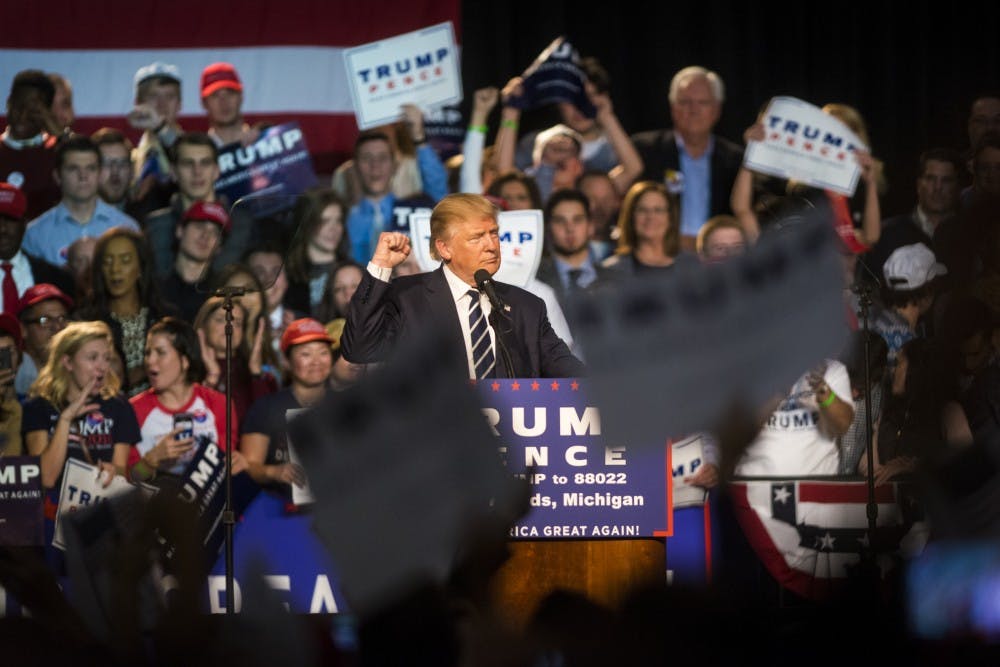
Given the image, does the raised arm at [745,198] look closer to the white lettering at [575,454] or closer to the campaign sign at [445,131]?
the campaign sign at [445,131]

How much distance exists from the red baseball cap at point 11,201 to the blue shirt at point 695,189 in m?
3.14

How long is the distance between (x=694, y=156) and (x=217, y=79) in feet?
7.91

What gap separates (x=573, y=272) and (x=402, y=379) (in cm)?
A: 477

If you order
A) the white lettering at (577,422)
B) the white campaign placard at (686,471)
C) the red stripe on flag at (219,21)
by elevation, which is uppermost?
the red stripe on flag at (219,21)

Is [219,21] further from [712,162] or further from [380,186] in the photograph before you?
[712,162]

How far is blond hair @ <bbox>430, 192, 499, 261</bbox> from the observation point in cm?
402

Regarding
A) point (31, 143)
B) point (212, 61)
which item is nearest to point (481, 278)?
point (31, 143)

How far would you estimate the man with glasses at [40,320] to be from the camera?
21.2ft

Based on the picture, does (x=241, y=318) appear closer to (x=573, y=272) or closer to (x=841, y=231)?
(x=573, y=272)

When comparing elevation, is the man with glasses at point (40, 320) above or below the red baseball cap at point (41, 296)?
below

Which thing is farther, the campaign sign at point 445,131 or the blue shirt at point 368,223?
the campaign sign at point 445,131

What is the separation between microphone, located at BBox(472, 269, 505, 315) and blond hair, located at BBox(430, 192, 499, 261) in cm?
27

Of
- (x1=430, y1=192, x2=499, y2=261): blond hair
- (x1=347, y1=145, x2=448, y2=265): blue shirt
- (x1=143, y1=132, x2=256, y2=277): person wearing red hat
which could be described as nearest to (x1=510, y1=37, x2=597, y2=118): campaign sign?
(x1=347, y1=145, x2=448, y2=265): blue shirt

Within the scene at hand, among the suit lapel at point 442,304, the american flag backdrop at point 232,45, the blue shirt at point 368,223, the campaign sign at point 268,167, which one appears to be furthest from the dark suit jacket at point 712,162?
the suit lapel at point 442,304
